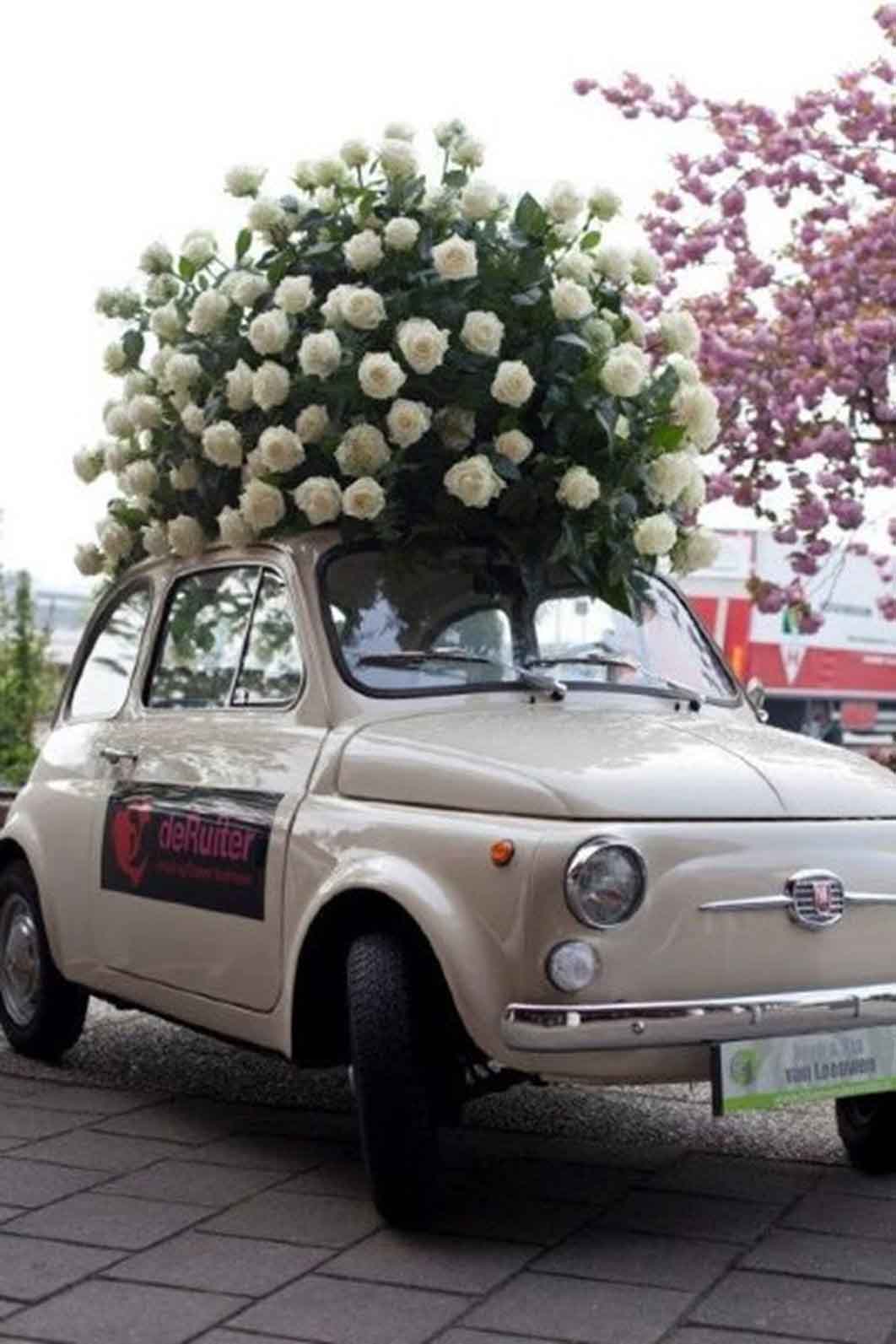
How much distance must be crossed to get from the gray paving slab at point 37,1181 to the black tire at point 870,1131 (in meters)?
2.05

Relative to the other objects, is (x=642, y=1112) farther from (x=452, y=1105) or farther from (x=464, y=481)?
(x=464, y=481)

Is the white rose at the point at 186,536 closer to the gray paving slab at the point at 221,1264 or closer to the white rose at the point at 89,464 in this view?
the white rose at the point at 89,464

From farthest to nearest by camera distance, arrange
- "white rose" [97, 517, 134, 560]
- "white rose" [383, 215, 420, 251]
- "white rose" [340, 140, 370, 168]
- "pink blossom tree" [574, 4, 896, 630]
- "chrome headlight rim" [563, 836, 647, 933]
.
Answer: "pink blossom tree" [574, 4, 896, 630], "white rose" [97, 517, 134, 560], "white rose" [340, 140, 370, 168], "white rose" [383, 215, 420, 251], "chrome headlight rim" [563, 836, 647, 933]

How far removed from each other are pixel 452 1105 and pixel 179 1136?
1.31m

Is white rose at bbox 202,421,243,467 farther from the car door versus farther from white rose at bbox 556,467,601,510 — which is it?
white rose at bbox 556,467,601,510

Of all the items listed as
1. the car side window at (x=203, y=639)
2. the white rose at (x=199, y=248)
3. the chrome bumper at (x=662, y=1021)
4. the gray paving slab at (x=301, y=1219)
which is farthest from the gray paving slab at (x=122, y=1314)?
the white rose at (x=199, y=248)

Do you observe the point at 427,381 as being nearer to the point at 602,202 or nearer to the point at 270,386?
the point at 270,386

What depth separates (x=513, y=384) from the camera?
6402 mm

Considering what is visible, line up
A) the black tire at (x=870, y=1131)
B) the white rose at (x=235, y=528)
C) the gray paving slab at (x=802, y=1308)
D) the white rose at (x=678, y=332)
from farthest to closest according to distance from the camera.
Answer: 1. the white rose at (x=678, y=332)
2. the white rose at (x=235, y=528)
3. the black tire at (x=870, y=1131)
4. the gray paving slab at (x=802, y=1308)

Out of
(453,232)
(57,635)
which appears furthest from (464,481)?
(57,635)

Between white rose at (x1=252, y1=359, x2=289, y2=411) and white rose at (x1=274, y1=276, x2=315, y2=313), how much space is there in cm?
19

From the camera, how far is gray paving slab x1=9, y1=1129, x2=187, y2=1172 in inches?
239

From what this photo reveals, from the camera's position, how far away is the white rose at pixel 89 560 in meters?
7.69

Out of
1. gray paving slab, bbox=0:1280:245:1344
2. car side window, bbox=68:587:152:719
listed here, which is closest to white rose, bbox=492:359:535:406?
car side window, bbox=68:587:152:719
